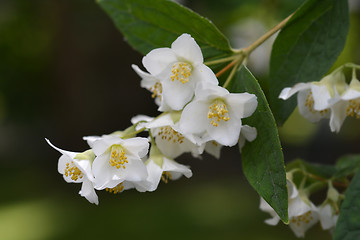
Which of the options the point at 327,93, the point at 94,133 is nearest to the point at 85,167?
the point at 327,93

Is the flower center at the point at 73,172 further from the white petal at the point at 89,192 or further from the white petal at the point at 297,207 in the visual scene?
the white petal at the point at 297,207

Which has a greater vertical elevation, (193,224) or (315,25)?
(315,25)

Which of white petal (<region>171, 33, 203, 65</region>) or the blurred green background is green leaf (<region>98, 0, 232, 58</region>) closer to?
white petal (<region>171, 33, 203, 65</region>)

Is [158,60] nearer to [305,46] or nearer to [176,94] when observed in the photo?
[176,94]

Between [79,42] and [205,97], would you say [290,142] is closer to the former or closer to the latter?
[79,42]

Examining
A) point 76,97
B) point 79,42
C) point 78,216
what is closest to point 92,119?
point 76,97
